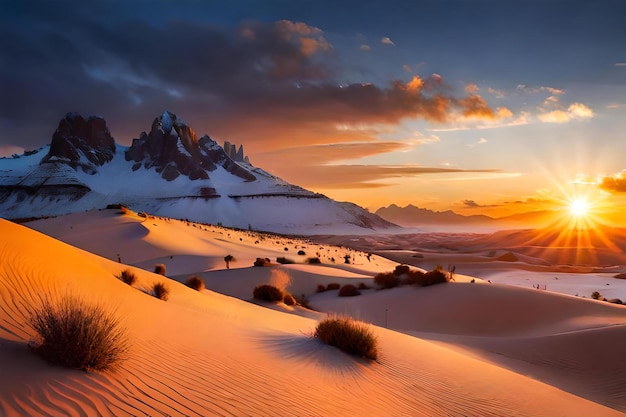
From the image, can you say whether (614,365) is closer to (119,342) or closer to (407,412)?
(407,412)

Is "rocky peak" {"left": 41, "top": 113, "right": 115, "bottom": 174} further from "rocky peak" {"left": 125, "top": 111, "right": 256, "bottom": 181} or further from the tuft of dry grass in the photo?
the tuft of dry grass

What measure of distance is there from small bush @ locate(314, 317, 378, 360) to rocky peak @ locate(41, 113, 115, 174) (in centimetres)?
18272

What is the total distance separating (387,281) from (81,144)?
7538 inches

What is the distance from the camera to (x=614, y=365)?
10.7 meters

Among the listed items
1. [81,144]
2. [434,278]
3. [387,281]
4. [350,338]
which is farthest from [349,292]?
[81,144]

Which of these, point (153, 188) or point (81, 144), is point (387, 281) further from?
point (81, 144)

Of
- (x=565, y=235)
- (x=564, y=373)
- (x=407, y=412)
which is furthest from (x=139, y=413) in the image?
(x=565, y=235)

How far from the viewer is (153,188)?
168 metres

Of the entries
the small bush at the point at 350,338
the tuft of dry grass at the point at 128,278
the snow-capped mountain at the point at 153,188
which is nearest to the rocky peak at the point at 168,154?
the snow-capped mountain at the point at 153,188

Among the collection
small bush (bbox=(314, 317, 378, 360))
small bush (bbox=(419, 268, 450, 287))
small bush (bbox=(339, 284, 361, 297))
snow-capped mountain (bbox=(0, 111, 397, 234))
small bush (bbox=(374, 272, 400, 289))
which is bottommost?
small bush (bbox=(339, 284, 361, 297))

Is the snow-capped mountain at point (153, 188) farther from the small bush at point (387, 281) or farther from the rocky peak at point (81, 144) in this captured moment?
the small bush at point (387, 281)

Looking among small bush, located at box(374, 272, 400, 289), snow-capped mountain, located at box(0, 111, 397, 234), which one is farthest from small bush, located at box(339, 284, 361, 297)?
snow-capped mountain, located at box(0, 111, 397, 234)

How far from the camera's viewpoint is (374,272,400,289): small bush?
24.0 metres

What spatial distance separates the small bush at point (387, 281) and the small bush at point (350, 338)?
1615cm
